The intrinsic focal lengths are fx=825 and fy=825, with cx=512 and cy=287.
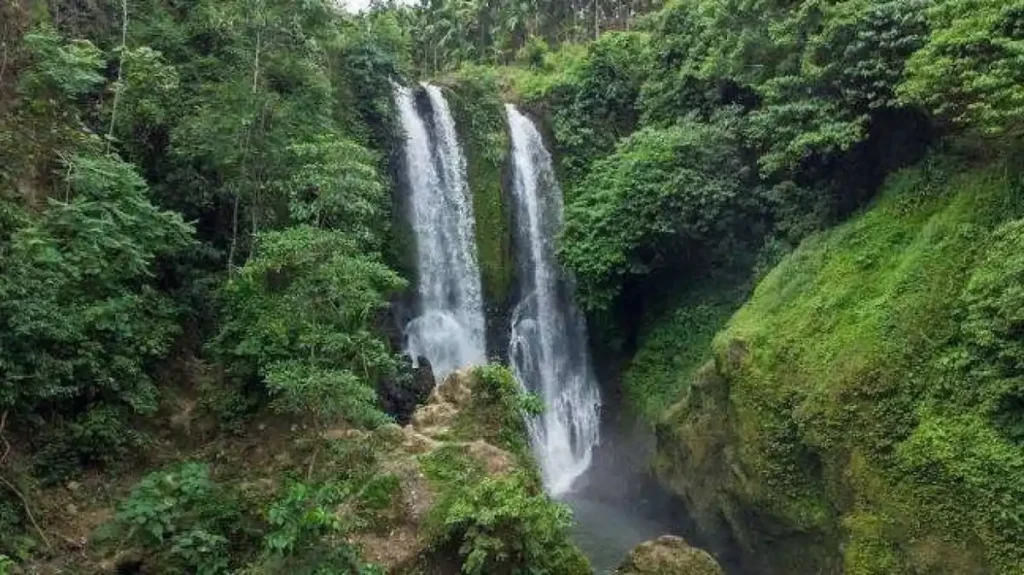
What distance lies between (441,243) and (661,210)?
19.7 ft

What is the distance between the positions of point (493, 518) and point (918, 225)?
29.9ft

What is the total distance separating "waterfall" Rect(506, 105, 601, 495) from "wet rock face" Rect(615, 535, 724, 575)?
8223 mm

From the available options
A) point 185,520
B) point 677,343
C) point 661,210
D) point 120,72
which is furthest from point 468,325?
point 185,520

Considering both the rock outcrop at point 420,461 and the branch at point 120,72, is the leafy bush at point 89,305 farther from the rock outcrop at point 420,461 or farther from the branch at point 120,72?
the rock outcrop at point 420,461

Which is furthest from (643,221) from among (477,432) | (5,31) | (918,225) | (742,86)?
(5,31)

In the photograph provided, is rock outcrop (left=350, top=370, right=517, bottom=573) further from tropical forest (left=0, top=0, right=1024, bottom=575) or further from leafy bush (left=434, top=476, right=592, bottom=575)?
leafy bush (left=434, top=476, right=592, bottom=575)

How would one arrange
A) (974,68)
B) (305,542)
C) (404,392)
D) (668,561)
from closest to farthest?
(305,542)
(668,561)
(974,68)
(404,392)

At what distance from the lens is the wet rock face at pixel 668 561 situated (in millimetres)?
11602

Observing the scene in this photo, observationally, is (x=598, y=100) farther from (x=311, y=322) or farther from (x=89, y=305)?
(x=89, y=305)

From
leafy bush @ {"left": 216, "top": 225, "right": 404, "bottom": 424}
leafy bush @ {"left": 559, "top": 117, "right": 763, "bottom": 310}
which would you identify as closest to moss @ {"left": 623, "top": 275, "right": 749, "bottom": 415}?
leafy bush @ {"left": 559, "top": 117, "right": 763, "bottom": 310}

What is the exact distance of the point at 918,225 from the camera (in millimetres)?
14094

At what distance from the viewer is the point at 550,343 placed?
2272cm

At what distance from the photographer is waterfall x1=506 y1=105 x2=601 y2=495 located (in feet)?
69.8

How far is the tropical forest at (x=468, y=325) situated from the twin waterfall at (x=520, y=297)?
219mm
